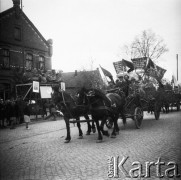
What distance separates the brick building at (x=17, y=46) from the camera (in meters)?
21.3

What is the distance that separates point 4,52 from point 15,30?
3.06 m

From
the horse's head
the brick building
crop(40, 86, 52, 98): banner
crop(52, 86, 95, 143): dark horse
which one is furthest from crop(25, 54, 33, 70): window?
the horse's head

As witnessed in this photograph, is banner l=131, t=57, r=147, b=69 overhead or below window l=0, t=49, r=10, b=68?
below

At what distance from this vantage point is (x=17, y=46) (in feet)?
76.0

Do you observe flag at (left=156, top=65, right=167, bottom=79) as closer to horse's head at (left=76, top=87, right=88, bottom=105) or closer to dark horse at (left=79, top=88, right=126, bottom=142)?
dark horse at (left=79, top=88, right=126, bottom=142)

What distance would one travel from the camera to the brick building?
69.9ft

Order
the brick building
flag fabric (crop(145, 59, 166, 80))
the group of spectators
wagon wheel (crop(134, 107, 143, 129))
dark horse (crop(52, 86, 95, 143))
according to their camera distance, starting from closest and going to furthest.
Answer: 1. dark horse (crop(52, 86, 95, 143))
2. wagon wheel (crop(134, 107, 143, 129))
3. the group of spectators
4. flag fabric (crop(145, 59, 166, 80))
5. the brick building

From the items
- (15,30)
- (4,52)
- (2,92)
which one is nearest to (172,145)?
(2,92)

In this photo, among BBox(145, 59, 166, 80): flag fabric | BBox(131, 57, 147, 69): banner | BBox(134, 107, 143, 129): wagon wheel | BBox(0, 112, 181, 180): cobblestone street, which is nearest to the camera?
BBox(0, 112, 181, 180): cobblestone street

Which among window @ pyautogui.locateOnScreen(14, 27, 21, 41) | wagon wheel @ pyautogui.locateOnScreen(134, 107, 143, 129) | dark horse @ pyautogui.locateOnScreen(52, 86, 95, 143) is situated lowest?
wagon wheel @ pyautogui.locateOnScreen(134, 107, 143, 129)

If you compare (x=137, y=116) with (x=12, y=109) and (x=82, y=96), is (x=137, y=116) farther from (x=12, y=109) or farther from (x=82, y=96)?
(x=12, y=109)

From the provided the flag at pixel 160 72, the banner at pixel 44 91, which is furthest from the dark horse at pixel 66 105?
the banner at pixel 44 91

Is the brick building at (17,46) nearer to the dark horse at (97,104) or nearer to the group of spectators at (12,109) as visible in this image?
the group of spectators at (12,109)

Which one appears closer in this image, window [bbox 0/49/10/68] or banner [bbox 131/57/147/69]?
banner [bbox 131/57/147/69]
